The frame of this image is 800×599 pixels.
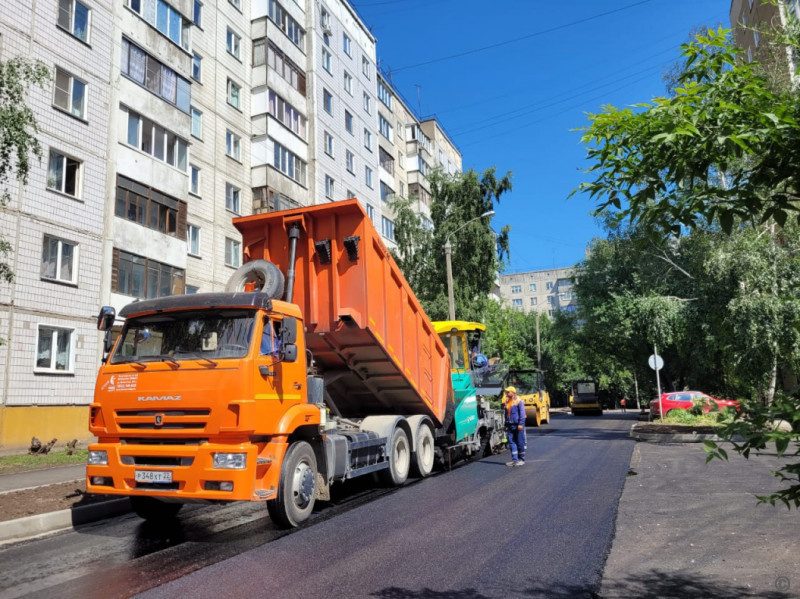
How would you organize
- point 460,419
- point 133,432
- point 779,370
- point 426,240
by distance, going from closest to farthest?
point 133,432 < point 460,419 < point 779,370 < point 426,240

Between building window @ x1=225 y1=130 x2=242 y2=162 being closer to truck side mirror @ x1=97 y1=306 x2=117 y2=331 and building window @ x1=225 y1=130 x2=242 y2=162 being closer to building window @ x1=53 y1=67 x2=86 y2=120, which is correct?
building window @ x1=53 y1=67 x2=86 y2=120

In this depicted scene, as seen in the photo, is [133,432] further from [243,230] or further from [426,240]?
[426,240]

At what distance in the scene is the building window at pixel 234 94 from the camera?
2916 centimetres

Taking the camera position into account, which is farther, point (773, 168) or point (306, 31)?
point (306, 31)

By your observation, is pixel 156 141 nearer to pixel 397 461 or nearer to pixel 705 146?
pixel 397 461

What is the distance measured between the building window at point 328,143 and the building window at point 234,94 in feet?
21.9

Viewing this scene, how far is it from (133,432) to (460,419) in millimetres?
7013

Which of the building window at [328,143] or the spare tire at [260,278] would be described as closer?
the spare tire at [260,278]

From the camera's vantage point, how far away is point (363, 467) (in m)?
8.89

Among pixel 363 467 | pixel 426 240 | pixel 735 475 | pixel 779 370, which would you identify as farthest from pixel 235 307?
pixel 426 240

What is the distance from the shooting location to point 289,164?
32.2 meters

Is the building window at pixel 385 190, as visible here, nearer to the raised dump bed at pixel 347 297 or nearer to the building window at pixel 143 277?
the building window at pixel 143 277

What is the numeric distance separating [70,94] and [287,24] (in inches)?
637

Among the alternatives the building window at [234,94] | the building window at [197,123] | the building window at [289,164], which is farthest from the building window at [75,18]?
the building window at [289,164]
